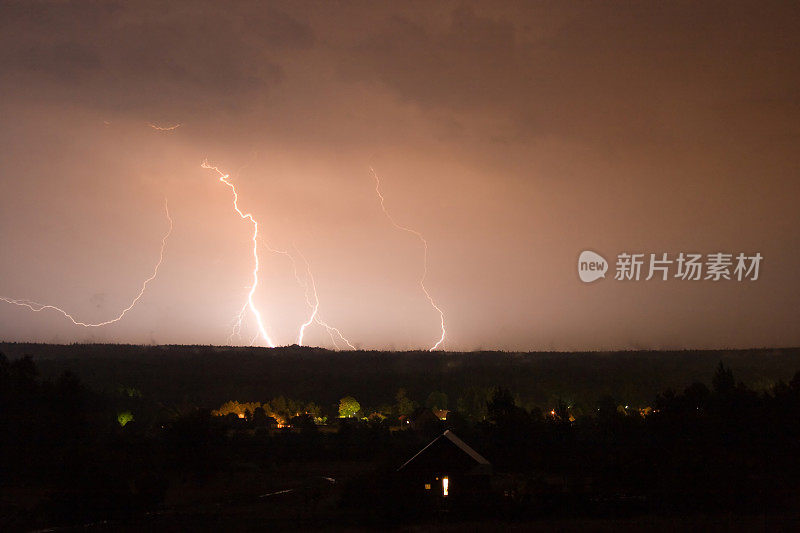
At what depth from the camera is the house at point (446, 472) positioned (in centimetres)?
2300

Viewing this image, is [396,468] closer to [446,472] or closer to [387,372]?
[446,472]

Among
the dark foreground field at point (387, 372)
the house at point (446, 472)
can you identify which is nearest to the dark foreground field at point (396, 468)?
the house at point (446, 472)

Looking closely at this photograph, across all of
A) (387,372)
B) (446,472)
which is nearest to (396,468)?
(446,472)

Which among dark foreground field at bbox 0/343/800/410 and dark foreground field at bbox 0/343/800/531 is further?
dark foreground field at bbox 0/343/800/410

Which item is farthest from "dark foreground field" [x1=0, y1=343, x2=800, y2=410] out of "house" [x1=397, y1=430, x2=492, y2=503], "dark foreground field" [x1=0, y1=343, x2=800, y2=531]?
"house" [x1=397, y1=430, x2=492, y2=503]

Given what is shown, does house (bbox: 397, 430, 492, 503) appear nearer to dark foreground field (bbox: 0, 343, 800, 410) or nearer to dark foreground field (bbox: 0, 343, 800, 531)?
dark foreground field (bbox: 0, 343, 800, 531)

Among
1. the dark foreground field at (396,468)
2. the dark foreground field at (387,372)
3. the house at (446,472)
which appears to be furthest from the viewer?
the dark foreground field at (387,372)

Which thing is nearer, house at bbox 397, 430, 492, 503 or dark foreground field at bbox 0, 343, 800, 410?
house at bbox 397, 430, 492, 503

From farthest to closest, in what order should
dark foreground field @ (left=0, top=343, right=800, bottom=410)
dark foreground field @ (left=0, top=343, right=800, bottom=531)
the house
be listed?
dark foreground field @ (left=0, top=343, right=800, bottom=410) < the house < dark foreground field @ (left=0, top=343, right=800, bottom=531)

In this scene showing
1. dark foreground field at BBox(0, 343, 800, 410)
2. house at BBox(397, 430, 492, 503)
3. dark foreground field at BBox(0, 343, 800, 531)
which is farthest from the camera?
dark foreground field at BBox(0, 343, 800, 410)

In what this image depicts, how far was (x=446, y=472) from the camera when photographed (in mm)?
23422

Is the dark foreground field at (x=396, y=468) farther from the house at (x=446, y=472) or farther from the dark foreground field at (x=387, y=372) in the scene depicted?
the dark foreground field at (x=387, y=372)

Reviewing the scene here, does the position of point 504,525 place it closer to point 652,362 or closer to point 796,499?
point 796,499

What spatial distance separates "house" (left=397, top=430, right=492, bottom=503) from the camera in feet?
75.4
